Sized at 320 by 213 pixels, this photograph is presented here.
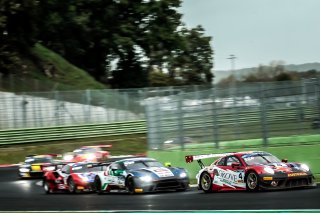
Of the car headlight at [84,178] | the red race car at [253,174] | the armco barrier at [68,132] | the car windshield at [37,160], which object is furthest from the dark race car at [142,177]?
the armco barrier at [68,132]

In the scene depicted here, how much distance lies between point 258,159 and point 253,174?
2.14 ft

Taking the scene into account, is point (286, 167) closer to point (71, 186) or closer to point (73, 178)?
point (73, 178)

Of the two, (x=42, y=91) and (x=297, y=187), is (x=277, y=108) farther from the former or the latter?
(x=42, y=91)

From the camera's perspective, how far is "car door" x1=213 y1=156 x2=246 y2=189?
1662 cm

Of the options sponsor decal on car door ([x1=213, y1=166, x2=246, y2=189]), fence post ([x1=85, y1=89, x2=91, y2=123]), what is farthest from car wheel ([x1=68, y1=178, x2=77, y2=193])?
fence post ([x1=85, y1=89, x2=91, y2=123])

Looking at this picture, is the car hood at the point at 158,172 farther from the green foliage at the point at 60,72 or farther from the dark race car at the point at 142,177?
the green foliage at the point at 60,72

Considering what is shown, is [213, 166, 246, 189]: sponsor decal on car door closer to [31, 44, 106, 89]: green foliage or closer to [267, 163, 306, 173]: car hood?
[267, 163, 306, 173]: car hood

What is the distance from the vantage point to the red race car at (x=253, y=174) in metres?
15.7

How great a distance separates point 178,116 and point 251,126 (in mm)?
3608

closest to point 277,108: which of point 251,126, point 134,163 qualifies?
point 251,126

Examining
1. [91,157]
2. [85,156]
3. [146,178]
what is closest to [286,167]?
[146,178]

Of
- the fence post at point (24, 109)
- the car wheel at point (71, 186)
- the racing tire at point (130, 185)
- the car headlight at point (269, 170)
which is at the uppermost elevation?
the fence post at point (24, 109)

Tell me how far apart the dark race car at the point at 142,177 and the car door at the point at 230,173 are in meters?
1.54

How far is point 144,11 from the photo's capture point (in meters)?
63.7
